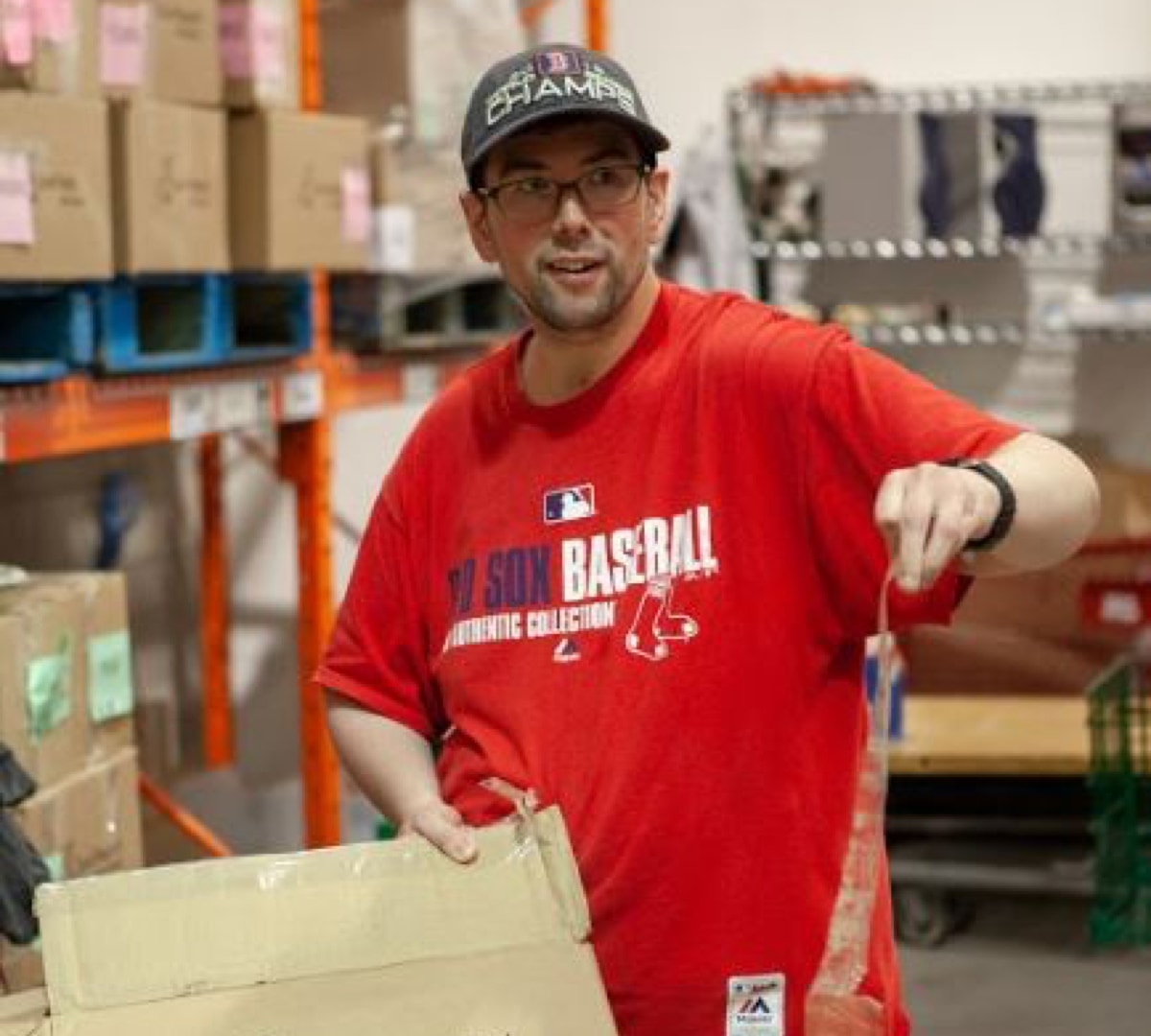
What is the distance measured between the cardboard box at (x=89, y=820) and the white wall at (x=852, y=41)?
131 inches

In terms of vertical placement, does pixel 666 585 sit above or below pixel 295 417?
below

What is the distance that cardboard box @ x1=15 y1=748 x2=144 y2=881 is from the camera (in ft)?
10.3

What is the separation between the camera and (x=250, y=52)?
12.9ft

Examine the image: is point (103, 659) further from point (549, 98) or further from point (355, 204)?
point (549, 98)

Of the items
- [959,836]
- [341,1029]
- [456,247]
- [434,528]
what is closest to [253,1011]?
[341,1029]

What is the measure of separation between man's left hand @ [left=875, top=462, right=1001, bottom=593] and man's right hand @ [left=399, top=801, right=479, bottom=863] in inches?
20.8

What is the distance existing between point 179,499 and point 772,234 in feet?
5.78

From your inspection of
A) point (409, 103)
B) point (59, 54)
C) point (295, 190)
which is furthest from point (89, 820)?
point (409, 103)

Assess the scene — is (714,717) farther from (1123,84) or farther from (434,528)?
(1123,84)

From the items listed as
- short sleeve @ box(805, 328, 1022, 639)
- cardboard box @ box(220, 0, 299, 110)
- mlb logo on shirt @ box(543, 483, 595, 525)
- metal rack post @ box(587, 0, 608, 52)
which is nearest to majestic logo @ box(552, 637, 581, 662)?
mlb logo on shirt @ box(543, 483, 595, 525)

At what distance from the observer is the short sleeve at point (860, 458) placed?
1.88 metres

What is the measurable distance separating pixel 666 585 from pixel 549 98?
461 mm

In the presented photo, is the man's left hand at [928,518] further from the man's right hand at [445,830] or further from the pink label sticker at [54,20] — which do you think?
the pink label sticker at [54,20]

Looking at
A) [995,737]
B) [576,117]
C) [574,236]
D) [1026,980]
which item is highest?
[576,117]
